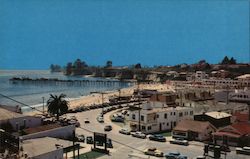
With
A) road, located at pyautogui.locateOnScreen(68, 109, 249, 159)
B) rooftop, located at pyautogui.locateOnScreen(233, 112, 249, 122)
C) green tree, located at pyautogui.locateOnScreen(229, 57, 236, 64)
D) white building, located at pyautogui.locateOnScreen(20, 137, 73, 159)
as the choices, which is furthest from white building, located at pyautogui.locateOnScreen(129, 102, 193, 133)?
green tree, located at pyautogui.locateOnScreen(229, 57, 236, 64)

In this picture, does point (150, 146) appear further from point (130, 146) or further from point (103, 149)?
point (103, 149)

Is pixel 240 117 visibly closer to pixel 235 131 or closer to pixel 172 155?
pixel 235 131

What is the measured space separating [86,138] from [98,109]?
64.8ft

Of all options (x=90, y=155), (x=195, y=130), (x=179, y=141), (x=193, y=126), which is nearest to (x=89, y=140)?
(x=90, y=155)

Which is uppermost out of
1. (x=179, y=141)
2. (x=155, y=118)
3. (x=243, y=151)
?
(x=155, y=118)

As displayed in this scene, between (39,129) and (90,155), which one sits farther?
(39,129)

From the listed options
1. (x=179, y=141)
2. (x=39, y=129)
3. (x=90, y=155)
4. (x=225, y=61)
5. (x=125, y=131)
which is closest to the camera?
(x=90, y=155)

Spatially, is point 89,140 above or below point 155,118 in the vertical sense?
below

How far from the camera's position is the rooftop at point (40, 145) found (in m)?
17.9

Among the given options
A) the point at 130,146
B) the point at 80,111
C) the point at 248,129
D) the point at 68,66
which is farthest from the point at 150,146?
the point at 68,66

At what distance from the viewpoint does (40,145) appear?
19.5 m

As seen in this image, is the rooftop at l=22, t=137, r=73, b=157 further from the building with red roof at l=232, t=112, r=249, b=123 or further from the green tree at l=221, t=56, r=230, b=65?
the green tree at l=221, t=56, r=230, b=65

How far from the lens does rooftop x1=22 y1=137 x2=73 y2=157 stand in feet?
58.6

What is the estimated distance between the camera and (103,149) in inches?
874
